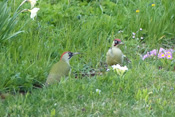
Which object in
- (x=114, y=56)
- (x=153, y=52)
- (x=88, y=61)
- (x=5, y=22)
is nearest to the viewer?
(x=5, y=22)

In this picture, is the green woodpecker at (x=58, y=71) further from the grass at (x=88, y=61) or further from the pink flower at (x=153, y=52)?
the pink flower at (x=153, y=52)

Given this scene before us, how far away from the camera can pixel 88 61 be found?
6414mm

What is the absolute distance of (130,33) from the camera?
24.3 feet

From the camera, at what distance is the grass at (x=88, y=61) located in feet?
15.6

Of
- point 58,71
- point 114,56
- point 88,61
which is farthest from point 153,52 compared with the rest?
point 58,71

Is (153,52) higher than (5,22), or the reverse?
(5,22)

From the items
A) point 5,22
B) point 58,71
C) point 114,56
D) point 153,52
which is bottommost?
point 153,52

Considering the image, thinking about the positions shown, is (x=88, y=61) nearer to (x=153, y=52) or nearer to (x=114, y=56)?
(x=114, y=56)

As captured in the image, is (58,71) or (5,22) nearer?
(58,71)

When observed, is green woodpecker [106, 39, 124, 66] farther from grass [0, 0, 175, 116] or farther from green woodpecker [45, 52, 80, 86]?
green woodpecker [45, 52, 80, 86]

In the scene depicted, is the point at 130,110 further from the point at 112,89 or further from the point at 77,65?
the point at 77,65

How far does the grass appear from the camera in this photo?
4.77 m

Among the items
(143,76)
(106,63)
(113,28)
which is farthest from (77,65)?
(113,28)

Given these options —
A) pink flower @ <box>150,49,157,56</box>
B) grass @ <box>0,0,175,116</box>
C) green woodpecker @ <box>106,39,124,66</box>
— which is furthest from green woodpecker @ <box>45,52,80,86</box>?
pink flower @ <box>150,49,157,56</box>
